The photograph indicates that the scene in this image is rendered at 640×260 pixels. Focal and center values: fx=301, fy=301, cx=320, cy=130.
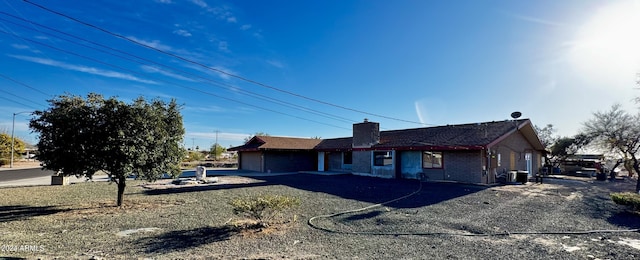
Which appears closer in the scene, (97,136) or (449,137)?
(97,136)

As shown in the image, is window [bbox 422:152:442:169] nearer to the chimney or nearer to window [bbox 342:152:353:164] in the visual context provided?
the chimney

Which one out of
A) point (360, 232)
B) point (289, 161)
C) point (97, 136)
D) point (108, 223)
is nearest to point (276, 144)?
point (289, 161)

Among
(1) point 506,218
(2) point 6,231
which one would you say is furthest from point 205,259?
(1) point 506,218

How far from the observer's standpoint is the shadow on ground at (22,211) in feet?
26.4

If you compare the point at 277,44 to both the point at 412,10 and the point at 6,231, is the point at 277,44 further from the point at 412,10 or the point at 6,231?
the point at 6,231

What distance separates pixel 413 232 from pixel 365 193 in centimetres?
609

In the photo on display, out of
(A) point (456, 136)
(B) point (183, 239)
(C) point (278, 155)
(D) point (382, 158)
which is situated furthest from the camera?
(C) point (278, 155)

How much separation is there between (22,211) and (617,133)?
3223 centimetres

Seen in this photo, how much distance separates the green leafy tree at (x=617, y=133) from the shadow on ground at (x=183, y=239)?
24.1m

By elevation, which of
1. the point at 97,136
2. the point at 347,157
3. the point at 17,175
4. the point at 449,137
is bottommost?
the point at 17,175

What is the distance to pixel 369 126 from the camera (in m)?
22.2

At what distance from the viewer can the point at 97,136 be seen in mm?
8672

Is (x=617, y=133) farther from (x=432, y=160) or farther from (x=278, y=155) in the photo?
(x=278, y=155)

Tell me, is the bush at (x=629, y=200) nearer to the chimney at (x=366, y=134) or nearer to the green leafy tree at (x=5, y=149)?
the chimney at (x=366, y=134)
